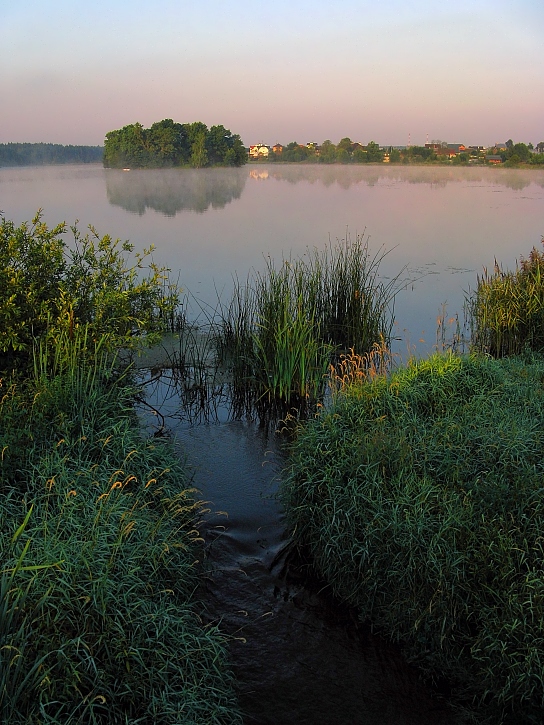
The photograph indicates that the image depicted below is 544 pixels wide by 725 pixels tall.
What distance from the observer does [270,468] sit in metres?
4.68

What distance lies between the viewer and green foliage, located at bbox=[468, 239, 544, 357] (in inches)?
257

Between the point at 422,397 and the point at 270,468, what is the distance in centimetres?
127

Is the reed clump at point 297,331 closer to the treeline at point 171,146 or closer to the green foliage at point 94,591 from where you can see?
the green foliage at point 94,591

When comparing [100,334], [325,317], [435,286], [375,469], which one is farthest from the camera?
[435,286]

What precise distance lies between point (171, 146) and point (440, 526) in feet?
162

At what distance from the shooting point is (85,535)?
105 inches

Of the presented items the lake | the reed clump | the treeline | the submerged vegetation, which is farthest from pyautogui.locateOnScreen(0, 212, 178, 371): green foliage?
the treeline

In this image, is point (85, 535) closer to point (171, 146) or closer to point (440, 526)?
point (440, 526)

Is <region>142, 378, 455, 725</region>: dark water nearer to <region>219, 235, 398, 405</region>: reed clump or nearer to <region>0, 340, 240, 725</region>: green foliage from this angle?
<region>0, 340, 240, 725</region>: green foliage

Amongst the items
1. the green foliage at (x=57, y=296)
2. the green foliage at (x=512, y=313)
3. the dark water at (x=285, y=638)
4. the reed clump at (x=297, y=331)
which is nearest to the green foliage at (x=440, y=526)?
the dark water at (x=285, y=638)

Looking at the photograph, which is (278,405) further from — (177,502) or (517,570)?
(517,570)

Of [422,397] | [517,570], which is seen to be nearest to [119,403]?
[422,397]

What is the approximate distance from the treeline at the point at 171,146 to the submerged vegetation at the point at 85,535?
149ft

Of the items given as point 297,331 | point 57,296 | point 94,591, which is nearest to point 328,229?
point 297,331
